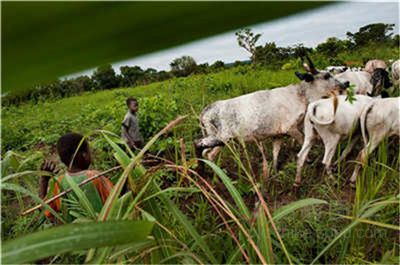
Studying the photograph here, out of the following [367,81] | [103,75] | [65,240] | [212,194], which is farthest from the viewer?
[367,81]

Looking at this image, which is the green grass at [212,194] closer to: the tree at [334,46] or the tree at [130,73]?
the tree at [130,73]

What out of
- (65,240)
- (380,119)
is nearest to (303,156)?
(380,119)

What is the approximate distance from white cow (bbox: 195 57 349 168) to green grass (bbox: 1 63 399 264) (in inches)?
7.2

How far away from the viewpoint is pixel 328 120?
2.47 meters

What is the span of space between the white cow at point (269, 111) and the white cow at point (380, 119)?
0.42m

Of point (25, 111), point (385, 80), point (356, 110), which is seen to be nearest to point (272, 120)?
point (356, 110)

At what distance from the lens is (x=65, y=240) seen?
0.80 feet

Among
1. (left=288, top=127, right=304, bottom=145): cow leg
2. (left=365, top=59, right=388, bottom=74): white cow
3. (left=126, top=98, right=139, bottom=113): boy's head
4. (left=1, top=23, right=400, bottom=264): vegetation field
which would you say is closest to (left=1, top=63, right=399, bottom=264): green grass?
(left=1, top=23, right=400, bottom=264): vegetation field

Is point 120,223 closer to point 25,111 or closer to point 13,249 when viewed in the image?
point 13,249

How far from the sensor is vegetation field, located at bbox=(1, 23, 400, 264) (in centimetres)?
44

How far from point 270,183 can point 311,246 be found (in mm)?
1347

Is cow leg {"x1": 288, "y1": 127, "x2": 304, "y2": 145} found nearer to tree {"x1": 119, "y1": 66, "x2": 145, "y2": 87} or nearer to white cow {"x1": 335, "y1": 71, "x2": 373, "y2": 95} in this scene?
white cow {"x1": 335, "y1": 71, "x2": 373, "y2": 95}

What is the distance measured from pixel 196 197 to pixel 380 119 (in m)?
1.68

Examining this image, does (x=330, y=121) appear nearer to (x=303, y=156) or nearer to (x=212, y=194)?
(x=303, y=156)
